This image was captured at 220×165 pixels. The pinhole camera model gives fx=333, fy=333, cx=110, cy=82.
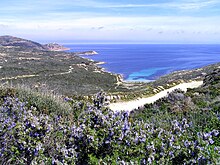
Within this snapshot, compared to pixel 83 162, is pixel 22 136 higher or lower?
higher

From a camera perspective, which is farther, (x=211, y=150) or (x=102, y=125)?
(x=102, y=125)

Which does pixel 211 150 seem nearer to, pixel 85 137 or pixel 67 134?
pixel 85 137

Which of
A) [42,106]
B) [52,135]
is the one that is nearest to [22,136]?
[52,135]

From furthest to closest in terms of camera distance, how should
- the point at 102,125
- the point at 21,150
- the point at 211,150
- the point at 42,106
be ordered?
the point at 42,106 → the point at 102,125 → the point at 21,150 → the point at 211,150

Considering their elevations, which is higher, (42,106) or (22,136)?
(22,136)

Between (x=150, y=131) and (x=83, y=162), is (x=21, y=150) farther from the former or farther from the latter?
(x=150, y=131)

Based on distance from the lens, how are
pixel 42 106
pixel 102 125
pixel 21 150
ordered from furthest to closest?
pixel 42 106, pixel 102 125, pixel 21 150

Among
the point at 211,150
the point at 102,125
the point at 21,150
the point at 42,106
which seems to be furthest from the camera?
the point at 42,106

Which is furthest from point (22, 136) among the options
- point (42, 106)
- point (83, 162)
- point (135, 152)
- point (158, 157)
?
point (42, 106)

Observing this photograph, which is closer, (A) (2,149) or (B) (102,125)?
(A) (2,149)

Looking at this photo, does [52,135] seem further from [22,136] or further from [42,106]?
[42,106]
